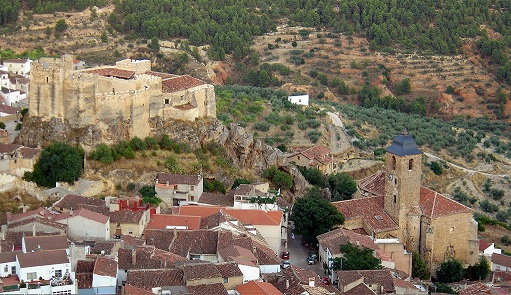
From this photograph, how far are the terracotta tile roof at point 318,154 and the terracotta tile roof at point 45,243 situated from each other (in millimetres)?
28509

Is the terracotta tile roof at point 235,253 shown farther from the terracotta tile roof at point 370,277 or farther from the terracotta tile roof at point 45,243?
the terracotta tile roof at point 45,243

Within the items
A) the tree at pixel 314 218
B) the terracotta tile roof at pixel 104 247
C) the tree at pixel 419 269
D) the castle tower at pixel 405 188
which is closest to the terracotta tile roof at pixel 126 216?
the terracotta tile roof at pixel 104 247

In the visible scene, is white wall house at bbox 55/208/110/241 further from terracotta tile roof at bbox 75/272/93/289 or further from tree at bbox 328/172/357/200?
tree at bbox 328/172/357/200

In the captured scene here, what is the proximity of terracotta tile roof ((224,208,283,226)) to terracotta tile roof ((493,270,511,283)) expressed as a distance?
38.6ft

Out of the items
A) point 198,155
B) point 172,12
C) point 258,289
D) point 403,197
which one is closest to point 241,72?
point 172,12

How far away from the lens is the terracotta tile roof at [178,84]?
49.6 metres

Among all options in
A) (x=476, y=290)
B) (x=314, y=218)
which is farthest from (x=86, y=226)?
(x=476, y=290)

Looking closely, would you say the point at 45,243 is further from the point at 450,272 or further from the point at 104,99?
the point at 450,272

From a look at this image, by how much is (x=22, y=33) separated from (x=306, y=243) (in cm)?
5083

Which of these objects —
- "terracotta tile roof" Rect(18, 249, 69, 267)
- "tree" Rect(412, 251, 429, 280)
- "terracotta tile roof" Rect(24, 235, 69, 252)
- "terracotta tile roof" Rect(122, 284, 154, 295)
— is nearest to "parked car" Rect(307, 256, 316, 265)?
"tree" Rect(412, 251, 429, 280)

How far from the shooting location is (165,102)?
49.0 meters

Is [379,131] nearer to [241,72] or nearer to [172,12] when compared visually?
[241,72]

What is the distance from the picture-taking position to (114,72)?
49625mm

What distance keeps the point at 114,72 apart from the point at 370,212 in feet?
54.1
